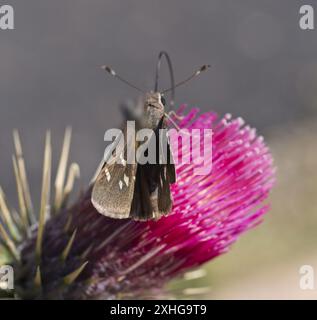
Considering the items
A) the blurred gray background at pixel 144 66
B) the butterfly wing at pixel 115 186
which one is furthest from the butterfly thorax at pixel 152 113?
the blurred gray background at pixel 144 66

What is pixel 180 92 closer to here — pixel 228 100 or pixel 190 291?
pixel 228 100

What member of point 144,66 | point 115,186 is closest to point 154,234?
point 115,186

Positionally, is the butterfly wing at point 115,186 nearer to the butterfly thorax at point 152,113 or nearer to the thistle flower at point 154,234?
the butterfly thorax at point 152,113

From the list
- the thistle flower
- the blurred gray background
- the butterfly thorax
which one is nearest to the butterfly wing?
the butterfly thorax

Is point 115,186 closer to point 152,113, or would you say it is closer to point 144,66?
point 152,113

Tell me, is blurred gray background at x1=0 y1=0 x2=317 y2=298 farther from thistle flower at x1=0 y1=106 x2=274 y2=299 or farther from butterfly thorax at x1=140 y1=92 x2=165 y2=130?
butterfly thorax at x1=140 y1=92 x2=165 y2=130

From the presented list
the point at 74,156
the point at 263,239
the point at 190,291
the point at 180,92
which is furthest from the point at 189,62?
the point at 190,291
